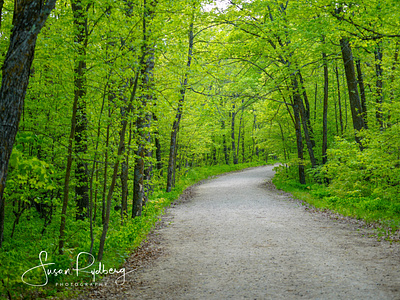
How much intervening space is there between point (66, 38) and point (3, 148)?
9.45 ft

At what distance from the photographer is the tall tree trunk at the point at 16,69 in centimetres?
335

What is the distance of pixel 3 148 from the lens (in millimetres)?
3332

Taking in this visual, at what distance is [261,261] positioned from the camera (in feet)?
19.8

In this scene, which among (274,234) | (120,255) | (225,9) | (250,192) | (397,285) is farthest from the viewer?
(250,192)

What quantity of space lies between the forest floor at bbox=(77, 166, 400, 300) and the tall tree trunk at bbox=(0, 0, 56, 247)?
2620mm

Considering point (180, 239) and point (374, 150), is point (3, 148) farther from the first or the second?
point (374, 150)

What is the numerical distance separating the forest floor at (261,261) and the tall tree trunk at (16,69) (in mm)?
2620

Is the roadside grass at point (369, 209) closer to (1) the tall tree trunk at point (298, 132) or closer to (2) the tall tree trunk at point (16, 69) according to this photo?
(1) the tall tree trunk at point (298, 132)

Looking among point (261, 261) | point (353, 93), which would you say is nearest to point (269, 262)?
point (261, 261)

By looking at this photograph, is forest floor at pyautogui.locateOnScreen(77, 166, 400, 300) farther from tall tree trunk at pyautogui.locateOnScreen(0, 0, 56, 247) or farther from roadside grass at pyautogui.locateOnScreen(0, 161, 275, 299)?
tall tree trunk at pyautogui.locateOnScreen(0, 0, 56, 247)

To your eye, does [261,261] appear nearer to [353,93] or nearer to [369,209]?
[369,209]

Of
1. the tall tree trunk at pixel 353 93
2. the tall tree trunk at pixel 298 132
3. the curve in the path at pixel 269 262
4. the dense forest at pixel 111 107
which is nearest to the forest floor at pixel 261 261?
the curve in the path at pixel 269 262

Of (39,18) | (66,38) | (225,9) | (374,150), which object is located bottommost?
(374,150)

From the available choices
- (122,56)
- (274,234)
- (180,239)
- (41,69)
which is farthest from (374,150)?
Answer: (41,69)
